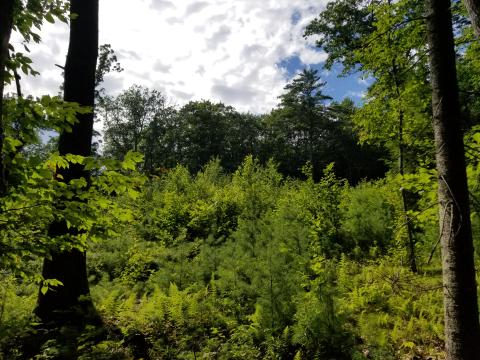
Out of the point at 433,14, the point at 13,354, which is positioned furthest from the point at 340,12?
the point at 13,354

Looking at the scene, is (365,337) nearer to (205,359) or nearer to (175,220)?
(205,359)

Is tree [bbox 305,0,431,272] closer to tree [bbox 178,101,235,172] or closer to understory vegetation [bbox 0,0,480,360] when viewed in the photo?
understory vegetation [bbox 0,0,480,360]

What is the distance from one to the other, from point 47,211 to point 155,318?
12.6 feet

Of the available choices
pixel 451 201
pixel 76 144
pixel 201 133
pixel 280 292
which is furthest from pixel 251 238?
pixel 201 133

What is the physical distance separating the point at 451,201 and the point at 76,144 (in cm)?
533

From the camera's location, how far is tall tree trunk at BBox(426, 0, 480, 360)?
3.30 meters

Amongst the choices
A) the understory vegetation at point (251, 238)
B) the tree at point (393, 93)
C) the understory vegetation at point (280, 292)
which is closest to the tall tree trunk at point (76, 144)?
the understory vegetation at point (251, 238)

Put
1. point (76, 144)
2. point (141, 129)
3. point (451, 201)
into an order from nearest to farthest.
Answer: point (451, 201) → point (76, 144) → point (141, 129)

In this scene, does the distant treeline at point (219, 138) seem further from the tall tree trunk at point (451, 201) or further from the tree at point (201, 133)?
the tall tree trunk at point (451, 201)

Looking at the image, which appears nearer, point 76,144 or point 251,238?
point 76,144

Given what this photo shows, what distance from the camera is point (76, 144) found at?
5.73 metres

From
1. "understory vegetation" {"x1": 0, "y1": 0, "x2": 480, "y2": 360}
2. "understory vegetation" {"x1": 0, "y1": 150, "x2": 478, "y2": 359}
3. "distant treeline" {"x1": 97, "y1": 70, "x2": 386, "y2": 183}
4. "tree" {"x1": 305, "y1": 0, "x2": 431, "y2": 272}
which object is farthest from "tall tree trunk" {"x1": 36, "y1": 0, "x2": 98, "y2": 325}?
"distant treeline" {"x1": 97, "y1": 70, "x2": 386, "y2": 183}

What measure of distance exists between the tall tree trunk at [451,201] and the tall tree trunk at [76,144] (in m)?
4.88

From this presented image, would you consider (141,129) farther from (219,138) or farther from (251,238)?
(251,238)
